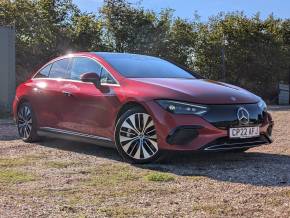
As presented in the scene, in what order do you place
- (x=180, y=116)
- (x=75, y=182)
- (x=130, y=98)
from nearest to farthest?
(x=75, y=182) → (x=180, y=116) → (x=130, y=98)

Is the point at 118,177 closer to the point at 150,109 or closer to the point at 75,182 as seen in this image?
the point at 75,182

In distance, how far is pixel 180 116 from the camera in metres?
6.77

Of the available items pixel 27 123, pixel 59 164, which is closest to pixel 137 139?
pixel 59 164

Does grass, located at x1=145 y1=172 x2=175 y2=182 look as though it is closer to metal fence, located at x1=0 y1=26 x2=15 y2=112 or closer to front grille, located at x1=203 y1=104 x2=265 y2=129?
front grille, located at x1=203 y1=104 x2=265 y2=129

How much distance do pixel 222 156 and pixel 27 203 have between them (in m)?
3.36

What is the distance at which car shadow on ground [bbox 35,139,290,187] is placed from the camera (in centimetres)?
617

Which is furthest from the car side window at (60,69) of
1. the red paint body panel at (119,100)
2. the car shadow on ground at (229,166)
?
the car shadow on ground at (229,166)

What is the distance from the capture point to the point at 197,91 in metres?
7.04

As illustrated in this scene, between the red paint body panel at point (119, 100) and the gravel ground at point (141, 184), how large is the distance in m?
0.38

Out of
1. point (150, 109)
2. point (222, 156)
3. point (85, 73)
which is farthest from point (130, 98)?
point (222, 156)

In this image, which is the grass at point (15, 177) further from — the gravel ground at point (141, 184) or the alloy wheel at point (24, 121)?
the alloy wheel at point (24, 121)

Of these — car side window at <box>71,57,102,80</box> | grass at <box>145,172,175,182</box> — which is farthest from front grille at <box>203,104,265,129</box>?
car side window at <box>71,57,102,80</box>

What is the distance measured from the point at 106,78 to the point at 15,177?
2.06m

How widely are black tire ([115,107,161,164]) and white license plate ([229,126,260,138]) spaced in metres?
0.88
